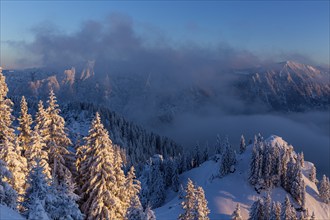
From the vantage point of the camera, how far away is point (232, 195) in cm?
9462

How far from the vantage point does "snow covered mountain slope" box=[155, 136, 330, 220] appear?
287 feet

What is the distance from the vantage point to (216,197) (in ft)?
307

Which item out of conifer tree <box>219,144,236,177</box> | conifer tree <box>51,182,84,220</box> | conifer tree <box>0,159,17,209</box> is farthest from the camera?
conifer tree <box>219,144,236,177</box>

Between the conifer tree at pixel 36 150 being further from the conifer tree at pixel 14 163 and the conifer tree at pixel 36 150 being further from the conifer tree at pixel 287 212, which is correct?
the conifer tree at pixel 287 212

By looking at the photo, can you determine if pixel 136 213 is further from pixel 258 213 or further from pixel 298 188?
pixel 298 188

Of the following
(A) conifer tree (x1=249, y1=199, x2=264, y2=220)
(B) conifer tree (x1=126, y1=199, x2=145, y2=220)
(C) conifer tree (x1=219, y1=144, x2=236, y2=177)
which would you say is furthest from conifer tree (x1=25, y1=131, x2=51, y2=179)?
(C) conifer tree (x1=219, y1=144, x2=236, y2=177)

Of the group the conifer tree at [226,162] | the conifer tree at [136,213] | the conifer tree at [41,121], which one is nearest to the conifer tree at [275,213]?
the conifer tree at [226,162]

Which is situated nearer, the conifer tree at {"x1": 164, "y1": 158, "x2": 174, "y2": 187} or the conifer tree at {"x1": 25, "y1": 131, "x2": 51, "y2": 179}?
the conifer tree at {"x1": 25, "y1": 131, "x2": 51, "y2": 179}

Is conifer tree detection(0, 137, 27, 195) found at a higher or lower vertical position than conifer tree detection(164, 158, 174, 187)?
higher

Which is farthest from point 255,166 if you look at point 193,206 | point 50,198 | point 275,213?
point 50,198

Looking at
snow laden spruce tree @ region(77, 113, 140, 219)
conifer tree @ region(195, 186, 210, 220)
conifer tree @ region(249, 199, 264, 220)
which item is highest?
snow laden spruce tree @ region(77, 113, 140, 219)

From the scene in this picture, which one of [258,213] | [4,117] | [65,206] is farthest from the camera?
[258,213]

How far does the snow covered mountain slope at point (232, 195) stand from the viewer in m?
87.5

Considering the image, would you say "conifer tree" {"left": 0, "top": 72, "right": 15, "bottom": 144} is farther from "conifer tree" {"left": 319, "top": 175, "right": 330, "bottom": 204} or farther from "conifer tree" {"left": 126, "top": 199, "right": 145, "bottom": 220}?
"conifer tree" {"left": 319, "top": 175, "right": 330, "bottom": 204}
